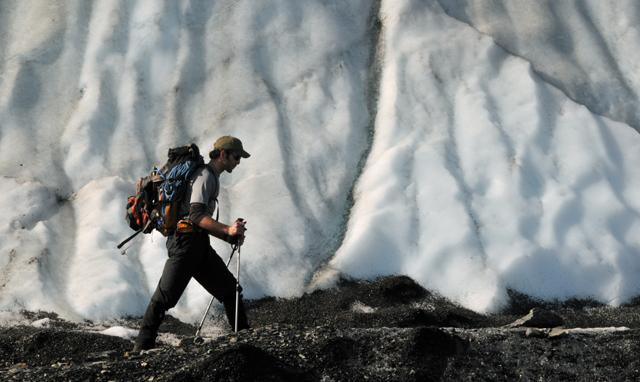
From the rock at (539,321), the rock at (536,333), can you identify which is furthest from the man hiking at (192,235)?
the rock at (539,321)

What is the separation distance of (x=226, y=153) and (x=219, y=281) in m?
1.26

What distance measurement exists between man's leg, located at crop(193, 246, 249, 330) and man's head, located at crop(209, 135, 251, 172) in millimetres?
816

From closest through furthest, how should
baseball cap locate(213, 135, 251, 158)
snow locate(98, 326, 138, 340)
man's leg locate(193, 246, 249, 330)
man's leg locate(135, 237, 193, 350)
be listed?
1. man's leg locate(135, 237, 193, 350)
2. baseball cap locate(213, 135, 251, 158)
3. man's leg locate(193, 246, 249, 330)
4. snow locate(98, 326, 138, 340)

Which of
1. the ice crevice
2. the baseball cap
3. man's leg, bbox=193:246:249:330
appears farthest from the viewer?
the ice crevice

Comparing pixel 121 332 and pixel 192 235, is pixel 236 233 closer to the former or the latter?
pixel 192 235

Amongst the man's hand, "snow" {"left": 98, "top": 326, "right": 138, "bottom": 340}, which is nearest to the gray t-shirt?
the man's hand

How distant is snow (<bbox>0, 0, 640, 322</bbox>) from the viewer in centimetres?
1366

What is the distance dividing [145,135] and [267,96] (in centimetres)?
199

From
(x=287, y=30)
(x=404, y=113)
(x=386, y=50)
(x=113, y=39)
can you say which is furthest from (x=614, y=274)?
(x=113, y=39)

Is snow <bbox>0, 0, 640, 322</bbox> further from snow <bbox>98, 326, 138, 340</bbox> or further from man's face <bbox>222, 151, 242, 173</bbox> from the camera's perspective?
man's face <bbox>222, 151, 242, 173</bbox>

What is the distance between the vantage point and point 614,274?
542 inches

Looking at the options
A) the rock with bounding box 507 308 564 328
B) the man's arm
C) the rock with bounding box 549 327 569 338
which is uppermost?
the man's arm

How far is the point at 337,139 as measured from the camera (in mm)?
15570

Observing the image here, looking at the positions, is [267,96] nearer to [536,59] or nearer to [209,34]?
[209,34]
